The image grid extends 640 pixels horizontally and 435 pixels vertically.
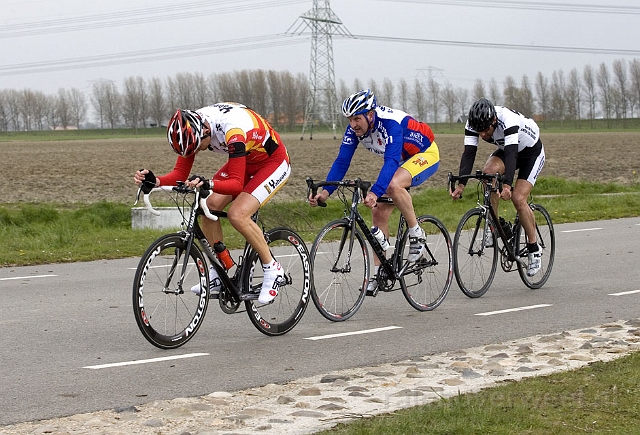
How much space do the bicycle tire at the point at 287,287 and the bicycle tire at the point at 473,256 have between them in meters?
2.19

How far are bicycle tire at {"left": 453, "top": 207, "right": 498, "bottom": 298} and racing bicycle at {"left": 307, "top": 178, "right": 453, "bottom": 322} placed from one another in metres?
0.47

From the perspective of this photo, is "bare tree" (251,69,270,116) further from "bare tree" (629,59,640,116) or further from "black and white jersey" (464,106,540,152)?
"black and white jersey" (464,106,540,152)

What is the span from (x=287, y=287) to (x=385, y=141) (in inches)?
64.3

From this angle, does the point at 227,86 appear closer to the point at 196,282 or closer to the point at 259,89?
the point at 259,89

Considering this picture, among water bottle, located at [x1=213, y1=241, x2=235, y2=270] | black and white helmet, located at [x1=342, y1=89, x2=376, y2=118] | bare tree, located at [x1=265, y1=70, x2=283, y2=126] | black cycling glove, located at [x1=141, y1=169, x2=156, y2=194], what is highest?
bare tree, located at [x1=265, y1=70, x2=283, y2=126]

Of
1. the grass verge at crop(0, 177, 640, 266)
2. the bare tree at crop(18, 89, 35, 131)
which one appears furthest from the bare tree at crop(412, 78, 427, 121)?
the grass verge at crop(0, 177, 640, 266)

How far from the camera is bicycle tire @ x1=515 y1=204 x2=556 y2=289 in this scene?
424 inches

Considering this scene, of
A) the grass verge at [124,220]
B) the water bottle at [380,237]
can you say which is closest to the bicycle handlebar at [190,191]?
the water bottle at [380,237]

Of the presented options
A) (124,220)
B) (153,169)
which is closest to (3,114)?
(153,169)

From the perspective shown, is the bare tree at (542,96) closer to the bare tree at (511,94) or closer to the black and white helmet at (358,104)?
the bare tree at (511,94)

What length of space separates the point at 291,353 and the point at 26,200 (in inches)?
842

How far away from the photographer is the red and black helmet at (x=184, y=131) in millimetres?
6887

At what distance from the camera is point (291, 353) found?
7398mm

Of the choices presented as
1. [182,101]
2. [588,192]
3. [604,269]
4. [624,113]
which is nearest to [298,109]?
[182,101]
